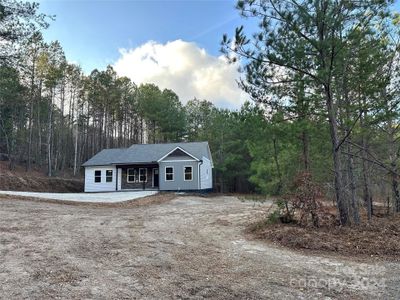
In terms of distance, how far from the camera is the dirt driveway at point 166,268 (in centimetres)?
389

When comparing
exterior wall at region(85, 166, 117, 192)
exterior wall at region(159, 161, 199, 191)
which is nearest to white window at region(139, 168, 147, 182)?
exterior wall at region(159, 161, 199, 191)

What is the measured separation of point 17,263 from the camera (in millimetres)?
4750

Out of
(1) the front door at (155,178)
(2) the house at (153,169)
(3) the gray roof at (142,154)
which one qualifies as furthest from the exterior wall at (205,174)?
(1) the front door at (155,178)

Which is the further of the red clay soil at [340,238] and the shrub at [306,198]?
the shrub at [306,198]

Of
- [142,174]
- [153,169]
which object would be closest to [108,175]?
[142,174]

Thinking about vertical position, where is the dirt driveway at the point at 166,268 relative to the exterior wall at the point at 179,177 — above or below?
below

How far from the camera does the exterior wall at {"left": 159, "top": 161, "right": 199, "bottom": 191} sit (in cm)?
2472

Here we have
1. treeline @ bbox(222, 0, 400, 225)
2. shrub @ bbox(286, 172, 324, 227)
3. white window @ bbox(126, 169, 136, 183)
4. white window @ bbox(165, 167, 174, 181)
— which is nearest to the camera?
treeline @ bbox(222, 0, 400, 225)

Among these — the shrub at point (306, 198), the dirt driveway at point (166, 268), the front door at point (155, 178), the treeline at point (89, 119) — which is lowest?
the dirt driveway at point (166, 268)

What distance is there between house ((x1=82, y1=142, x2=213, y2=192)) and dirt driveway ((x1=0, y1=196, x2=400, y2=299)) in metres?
16.9

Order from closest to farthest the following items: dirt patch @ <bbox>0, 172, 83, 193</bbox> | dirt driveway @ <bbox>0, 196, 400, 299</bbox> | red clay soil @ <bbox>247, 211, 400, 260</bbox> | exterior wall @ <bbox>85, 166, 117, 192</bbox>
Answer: dirt driveway @ <bbox>0, 196, 400, 299</bbox> → red clay soil @ <bbox>247, 211, 400, 260</bbox> → dirt patch @ <bbox>0, 172, 83, 193</bbox> → exterior wall @ <bbox>85, 166, 117, 192</bbox>

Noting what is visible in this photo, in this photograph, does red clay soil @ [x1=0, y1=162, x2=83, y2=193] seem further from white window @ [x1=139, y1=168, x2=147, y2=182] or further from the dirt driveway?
the dirt driveway

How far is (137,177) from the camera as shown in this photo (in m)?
26.2

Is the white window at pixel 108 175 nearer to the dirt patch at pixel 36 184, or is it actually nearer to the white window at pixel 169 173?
the dirt patch at pixel 36 184
